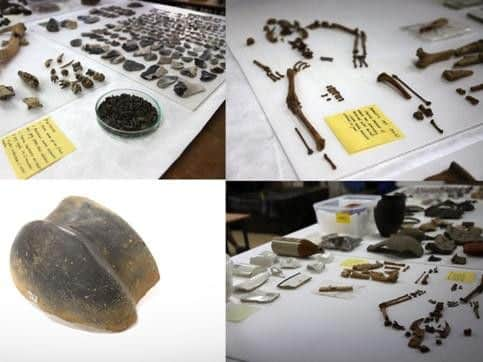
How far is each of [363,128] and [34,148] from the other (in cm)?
97

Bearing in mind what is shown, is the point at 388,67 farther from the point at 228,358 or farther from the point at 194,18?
the point at 228,358

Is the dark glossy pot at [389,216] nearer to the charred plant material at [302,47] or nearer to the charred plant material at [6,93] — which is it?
→ the charred plant material at [302,47]

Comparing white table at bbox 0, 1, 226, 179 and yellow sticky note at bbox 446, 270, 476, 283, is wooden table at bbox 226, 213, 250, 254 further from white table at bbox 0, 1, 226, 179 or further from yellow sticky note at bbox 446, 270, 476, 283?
yellow sticky note at bbox 446, 270, 476, 283

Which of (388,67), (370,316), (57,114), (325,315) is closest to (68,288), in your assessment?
(57,114)

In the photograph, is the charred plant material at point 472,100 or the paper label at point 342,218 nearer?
the charred plant material at point 472,100

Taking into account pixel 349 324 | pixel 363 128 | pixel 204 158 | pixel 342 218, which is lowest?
pixel 349 324

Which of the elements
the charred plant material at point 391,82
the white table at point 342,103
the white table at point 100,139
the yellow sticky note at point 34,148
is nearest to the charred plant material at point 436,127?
the white table at point 342,103

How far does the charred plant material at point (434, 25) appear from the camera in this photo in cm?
193

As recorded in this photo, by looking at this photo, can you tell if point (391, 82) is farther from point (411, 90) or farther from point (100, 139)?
point (100, 139)

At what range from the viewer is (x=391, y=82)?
1672 mm

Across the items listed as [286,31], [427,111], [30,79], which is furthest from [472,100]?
[30,79]

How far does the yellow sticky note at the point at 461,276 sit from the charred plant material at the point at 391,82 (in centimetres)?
58

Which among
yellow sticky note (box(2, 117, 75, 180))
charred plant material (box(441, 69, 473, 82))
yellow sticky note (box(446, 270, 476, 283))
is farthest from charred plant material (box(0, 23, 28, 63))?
yellow sticky note (box(446, 270, 476, 283))

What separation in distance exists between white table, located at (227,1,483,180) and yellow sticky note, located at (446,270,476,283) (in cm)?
33
